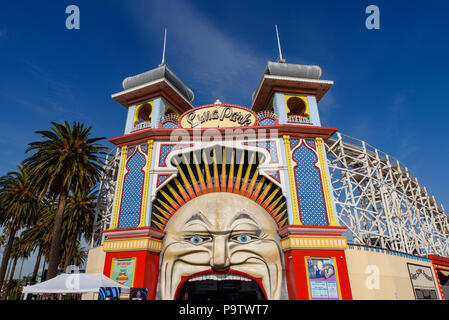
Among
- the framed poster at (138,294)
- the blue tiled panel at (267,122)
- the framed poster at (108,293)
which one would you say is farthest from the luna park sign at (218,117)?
the framed poster at (108,293)

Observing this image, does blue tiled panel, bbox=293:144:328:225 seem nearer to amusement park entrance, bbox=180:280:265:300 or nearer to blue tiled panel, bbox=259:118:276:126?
blue tiled panel, bbox=259:118:276:126

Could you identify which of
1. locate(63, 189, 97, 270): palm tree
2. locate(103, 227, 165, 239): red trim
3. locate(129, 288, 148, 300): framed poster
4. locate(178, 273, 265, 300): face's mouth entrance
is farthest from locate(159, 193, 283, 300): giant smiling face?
locate(63, 189, 97, 270): palm tree

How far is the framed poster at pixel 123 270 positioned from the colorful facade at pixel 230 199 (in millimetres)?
52

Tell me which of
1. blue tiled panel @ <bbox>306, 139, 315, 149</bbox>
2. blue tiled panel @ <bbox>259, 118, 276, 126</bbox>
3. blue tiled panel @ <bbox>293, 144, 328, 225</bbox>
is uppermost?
blue tiled panel @ <bbox>259, 118, 276, 126</bbox>

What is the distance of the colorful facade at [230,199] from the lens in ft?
48.6

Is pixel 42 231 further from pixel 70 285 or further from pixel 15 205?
pixel 70 285

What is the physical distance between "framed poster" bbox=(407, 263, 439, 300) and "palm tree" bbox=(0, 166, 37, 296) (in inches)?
1251

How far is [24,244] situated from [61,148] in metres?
20.6

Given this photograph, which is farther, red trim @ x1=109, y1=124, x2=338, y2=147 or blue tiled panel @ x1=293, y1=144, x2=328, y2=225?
red trim @ x1=109, y1=124, x2=338, y2=147

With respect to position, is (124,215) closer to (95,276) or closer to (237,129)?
(95,276)

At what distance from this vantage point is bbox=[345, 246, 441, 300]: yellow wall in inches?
580

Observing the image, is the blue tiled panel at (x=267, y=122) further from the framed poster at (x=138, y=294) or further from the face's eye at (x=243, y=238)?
the framed poster at (x=138, y=294)

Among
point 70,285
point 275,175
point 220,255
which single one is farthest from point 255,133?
point 70,285

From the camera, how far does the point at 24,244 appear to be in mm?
34094
